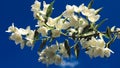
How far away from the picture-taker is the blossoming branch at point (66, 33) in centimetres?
557

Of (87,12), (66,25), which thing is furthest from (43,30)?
(87,12)

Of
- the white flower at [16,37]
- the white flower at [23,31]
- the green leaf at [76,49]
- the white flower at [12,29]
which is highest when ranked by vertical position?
the white flower at [12,29]

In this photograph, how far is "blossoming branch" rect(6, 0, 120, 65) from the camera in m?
5.57

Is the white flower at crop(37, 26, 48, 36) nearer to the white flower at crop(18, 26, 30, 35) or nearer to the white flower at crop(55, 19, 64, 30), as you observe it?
the white flower at crop(55, 19, 64, 30)

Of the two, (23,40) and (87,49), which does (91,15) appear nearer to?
(87,49)

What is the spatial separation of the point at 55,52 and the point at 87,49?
1.07 feet

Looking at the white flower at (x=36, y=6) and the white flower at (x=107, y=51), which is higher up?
the white flower at (x=36, y=6)

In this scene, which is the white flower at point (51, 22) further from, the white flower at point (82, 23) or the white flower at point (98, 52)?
the white flower at point (98, 52)

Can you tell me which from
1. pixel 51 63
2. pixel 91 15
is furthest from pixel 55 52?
pixel 91 15

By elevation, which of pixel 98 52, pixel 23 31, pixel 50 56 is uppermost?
pixel 23 31

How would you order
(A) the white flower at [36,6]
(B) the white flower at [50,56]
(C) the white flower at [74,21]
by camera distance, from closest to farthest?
(C) the white flower at [74,21]
(B) the white flower at [50,56]
(A) the white flower at [36,6]

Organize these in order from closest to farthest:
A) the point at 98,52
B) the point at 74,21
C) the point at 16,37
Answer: the point at 74,21, the point at 98,52, the point at 16,37

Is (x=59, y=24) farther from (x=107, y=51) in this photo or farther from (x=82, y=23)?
(x=107, y=51)

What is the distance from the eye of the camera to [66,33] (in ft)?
18.6
